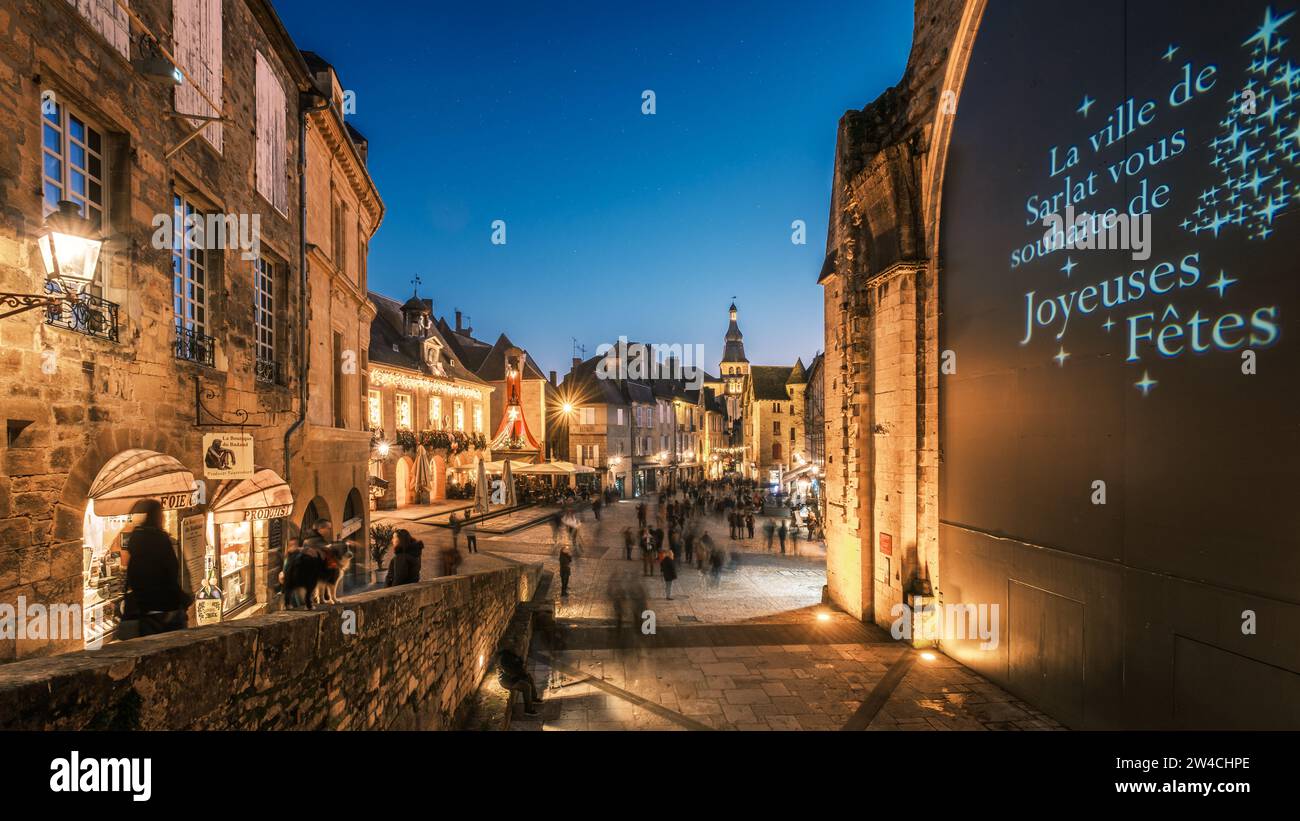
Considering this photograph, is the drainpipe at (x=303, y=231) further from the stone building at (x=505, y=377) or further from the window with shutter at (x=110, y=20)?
the stone building at (x=505, y=377)

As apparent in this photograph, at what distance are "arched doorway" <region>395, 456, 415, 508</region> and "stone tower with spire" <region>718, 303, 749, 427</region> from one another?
179 feet

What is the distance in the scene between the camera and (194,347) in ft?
24.5

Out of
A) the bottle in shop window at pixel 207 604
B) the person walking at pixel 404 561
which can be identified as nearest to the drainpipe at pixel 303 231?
the bottle in shop window at pixel 207 604

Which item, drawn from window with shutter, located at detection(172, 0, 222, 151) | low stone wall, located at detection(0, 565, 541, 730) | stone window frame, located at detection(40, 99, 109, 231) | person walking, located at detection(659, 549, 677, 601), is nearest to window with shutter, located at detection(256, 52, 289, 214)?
window with shutter, located at detection(172, 0, 222, 151)

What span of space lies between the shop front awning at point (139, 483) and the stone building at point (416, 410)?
1750cm

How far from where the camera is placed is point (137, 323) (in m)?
6.11

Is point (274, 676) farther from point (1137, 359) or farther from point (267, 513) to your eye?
point (1137, 359)

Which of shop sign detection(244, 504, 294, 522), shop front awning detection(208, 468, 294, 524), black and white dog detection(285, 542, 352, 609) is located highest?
shop front awning detection(208, 468, 294, 524)

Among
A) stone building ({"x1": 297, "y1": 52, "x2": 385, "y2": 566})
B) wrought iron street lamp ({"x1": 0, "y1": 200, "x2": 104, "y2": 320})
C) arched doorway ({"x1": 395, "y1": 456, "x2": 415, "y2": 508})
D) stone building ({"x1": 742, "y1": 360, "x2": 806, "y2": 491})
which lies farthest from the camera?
stone building ({"x1": 742, "y1": 360, "x2": 806, "y2": 491})

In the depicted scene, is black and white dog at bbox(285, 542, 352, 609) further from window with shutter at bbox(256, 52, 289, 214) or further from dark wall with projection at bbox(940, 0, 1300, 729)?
dark wall with projection at bbox(940, 0, 1300, 729)

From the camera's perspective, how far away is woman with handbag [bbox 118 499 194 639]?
4.59 meters

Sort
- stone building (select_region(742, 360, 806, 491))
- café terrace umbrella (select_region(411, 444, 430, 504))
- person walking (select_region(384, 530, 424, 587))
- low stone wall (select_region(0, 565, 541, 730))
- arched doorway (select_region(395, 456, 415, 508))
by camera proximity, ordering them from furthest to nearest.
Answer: stone building (select_region(742, 360, 806, 491))
arched doorway (select_region(395, 456, 415, 508))
café terrace umbrella (select_region(411, 444, 430, 504))
person walking (select_region(384, 530, 424, 587))
low stone wall (select_region(0, 565, 541, 730))
